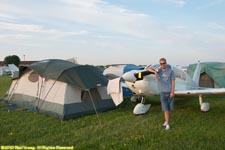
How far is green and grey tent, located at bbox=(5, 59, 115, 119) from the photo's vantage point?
7.36m

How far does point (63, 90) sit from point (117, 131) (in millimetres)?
2591

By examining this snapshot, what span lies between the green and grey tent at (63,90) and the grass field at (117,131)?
0.40 metres

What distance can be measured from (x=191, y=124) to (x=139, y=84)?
1969mm

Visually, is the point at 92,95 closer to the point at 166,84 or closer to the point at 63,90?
the point at 63,90

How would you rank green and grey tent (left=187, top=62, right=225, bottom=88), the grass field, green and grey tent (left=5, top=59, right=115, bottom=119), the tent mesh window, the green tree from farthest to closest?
the green tree, green and grey tent (left=187, top=62, right=225, bottom=88), the tent mesh window, green and grey tent (left=5, top=59, right=115, bottom=119), the grass field

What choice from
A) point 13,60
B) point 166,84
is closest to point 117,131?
point 166,84

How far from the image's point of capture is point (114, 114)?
7.61 meters

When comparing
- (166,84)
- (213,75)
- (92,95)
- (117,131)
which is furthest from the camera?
(213,75)

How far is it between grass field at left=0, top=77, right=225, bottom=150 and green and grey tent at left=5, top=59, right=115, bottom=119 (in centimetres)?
40

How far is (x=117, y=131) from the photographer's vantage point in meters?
5.61

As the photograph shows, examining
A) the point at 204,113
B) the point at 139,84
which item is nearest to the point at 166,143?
the point at 139,84

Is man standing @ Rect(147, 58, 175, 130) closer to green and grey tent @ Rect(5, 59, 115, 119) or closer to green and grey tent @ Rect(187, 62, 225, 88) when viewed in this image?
green and grey tent @ Rect(5, 59, 115, 119)

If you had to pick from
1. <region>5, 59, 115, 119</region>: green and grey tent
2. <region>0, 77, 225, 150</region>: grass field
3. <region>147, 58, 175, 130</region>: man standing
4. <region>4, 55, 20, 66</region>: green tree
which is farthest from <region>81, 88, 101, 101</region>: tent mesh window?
<region>4, 55, 20, 66</region>: green tree

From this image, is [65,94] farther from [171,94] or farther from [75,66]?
[171,94]
